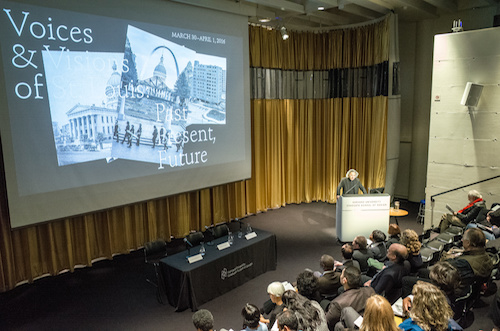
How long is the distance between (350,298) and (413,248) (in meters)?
1.26

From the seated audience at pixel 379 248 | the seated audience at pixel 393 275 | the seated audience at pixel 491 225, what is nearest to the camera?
the seated audience at pixel 393 275

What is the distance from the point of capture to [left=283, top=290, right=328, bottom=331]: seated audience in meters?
2.77

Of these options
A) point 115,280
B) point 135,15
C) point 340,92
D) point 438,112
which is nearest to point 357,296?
point 115,280

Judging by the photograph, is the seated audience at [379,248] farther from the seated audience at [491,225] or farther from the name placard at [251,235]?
the name placard at [251,235]

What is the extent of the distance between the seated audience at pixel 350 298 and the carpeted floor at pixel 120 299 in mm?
1520

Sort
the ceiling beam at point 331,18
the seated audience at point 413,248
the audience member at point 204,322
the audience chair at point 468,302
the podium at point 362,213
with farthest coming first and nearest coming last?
1. the ceiling beam at point 331,18
2. the podium at point 362,213
3. the seated audience at point 413,248
4. the audience chair at point 468,302
5. the audience member at point 204,322

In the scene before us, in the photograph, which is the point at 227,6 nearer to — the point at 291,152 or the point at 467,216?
the point at 291,152

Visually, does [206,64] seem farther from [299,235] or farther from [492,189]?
[492,189]

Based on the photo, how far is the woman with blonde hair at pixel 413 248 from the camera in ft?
13.3

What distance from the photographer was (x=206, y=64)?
6.12m

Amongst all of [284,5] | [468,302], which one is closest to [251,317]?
[468,302]

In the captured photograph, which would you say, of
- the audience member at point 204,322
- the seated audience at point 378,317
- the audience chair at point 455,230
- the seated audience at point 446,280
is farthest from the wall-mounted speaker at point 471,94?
the audience member at point 204,322

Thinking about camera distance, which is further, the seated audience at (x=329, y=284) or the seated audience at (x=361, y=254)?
the seated audience at (x=361, y=254)

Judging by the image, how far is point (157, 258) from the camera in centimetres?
544
